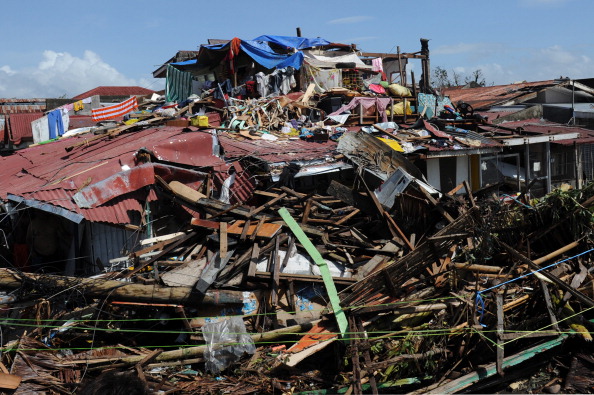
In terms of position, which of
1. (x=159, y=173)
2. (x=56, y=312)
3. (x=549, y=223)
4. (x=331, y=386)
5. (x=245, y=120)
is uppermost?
(x=245, y=120)

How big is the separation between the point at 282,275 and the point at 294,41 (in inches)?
496

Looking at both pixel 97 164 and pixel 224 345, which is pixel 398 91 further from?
pixel 224 345

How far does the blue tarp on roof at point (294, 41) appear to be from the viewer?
19.2 m

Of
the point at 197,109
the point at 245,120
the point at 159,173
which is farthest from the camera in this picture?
the point at 197,109

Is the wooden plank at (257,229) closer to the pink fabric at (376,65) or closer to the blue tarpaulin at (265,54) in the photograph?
the blue tarpaulin at (265,54)

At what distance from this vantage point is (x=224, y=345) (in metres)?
8.55

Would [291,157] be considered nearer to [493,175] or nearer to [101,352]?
[101,352]

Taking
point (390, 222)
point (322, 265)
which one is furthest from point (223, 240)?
point (390, 222)

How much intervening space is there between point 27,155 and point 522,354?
47.7 feet

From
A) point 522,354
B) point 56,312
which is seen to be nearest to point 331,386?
point 522,354

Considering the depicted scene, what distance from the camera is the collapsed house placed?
8.15 meters

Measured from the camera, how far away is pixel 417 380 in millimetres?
7941

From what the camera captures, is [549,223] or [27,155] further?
[27,155]

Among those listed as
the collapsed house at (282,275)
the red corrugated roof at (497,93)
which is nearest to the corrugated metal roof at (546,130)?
the red corrugated roof at (497,93)
